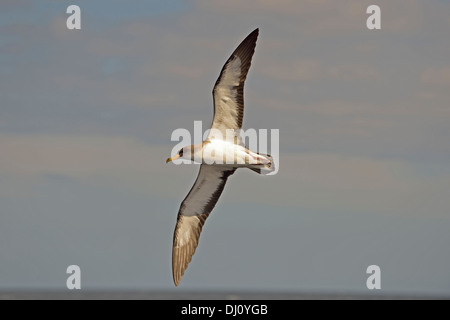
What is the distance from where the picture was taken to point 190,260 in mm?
26000

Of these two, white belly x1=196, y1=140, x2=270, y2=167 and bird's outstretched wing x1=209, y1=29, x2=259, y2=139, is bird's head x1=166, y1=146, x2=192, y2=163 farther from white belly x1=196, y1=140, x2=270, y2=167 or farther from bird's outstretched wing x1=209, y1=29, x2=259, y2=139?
bird's outstretched wing x1=209, y1=29, x2=259, y2=139

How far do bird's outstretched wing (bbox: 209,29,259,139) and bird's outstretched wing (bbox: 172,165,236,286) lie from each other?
2941 mm

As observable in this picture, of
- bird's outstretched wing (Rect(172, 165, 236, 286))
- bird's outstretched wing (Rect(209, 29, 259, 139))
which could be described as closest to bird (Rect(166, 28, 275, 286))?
bird's outstretched wing (Rect(209, 29, 259, 139))

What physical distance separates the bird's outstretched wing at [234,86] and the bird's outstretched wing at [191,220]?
2.94m

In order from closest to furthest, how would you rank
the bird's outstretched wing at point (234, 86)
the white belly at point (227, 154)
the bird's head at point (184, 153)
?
1. the bird's outstretched wing at point (234, 86)
2. the white belly at point (227, 154)
3. the bird's head at point (184, 153)

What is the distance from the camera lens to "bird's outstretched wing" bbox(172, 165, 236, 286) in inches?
1011

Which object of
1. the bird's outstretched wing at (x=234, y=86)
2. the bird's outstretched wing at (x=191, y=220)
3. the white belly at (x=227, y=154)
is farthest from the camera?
the bird's outstretched wing at (x=191, y=220)

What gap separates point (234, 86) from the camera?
23.0 m

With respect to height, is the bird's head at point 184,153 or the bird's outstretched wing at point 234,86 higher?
the bird's outstretched wing at point 234,86

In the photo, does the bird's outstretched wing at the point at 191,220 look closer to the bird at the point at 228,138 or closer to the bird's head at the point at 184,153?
the bird at the point at 228,138

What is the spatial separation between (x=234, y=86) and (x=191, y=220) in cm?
545

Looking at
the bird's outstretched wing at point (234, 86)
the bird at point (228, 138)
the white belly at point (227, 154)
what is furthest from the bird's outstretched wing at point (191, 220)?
the bird's outstretched wing at point (234, 86)

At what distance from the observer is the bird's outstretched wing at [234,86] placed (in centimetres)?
2288
